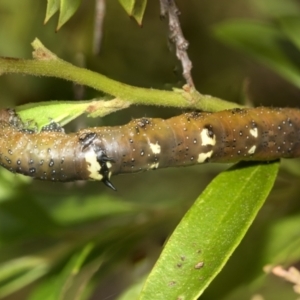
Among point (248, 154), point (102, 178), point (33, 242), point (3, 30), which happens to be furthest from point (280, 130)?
point (3, 30)

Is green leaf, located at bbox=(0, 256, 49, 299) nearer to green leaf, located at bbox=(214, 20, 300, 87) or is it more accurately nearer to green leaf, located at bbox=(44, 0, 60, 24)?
green leaf, located at bbox=(44, 0, 60, 24)

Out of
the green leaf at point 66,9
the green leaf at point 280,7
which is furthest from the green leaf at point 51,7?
the green leaf at point 280,7

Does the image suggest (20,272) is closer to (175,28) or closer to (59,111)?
(59,111)

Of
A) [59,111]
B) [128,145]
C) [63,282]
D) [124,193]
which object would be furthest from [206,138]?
[124,193]

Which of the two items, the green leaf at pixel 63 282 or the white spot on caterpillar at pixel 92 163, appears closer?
the white spot on caterpillar at pixel 92 163

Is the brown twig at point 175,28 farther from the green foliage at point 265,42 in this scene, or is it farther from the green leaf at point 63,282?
the green leaf at point 63,282

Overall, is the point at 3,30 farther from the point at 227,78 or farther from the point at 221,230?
the point at 221,230
